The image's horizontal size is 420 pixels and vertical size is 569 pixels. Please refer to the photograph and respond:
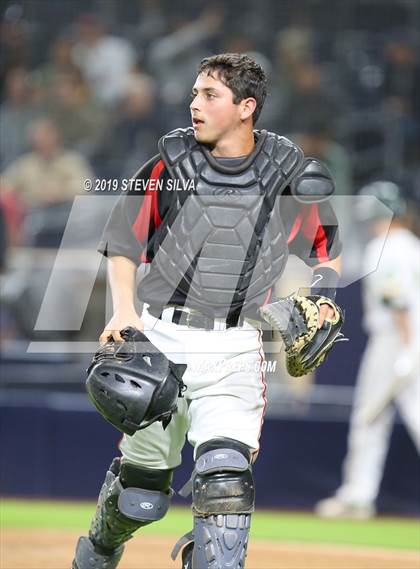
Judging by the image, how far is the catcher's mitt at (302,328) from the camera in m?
3.73

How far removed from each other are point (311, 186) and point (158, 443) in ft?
3.64

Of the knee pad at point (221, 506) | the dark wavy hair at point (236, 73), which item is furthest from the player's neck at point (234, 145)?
the knee pad at point (221, 506)

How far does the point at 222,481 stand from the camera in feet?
12.0

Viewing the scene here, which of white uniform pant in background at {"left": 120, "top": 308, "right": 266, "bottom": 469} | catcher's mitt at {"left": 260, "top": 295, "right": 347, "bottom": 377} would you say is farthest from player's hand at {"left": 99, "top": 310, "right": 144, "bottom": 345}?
catcher's mitt at {"left": 260, "top": 295, "right": 347, "bottom": 377}

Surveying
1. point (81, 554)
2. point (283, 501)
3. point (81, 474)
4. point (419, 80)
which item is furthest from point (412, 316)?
point (81, 554)

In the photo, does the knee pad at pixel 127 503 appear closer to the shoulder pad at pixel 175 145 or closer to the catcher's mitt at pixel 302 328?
the catcher's mitt at pixel 302 328

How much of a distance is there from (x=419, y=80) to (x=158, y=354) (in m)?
7.56

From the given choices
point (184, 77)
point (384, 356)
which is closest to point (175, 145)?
point (384, 356)

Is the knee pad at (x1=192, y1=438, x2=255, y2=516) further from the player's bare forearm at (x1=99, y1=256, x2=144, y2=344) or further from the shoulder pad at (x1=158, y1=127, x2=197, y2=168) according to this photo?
the shoulder pad at (x1=158, y1=127, x2=197, y2=168)

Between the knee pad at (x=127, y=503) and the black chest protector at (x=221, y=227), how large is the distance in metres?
0.68

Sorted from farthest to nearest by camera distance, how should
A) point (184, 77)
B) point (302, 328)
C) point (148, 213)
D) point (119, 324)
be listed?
1. point (184, 77)
2. point (148, 213)
3. point (119, 324)
4. point (302, 328)

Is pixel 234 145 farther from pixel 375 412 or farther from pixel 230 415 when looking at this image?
pixel 375 412

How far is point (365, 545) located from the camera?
6695 millimetres

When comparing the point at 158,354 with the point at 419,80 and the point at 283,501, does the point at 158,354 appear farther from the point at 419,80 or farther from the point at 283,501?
the point at 419,80
